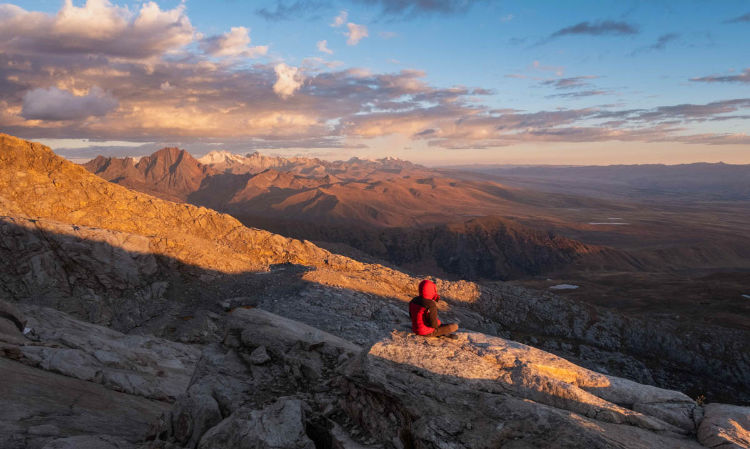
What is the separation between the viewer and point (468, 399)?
8.50 metres

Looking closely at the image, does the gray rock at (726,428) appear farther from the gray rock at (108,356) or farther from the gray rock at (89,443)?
the gray rock at (108,356)

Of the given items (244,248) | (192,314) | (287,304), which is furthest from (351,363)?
(244,248)

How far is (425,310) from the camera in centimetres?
1052

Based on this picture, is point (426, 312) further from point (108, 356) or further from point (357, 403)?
point (108, 356)

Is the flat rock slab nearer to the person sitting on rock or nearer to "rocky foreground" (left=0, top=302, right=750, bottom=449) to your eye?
"rocky foreground" (left=0, top=302, right=750, bottom=449)

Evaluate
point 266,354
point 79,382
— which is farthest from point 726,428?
point 79,382

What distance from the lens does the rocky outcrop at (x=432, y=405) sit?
7.74 m

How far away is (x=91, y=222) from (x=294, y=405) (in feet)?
104

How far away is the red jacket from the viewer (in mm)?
10453

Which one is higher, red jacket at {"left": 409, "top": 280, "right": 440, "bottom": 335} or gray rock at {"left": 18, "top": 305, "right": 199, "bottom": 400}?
red jacket at {"left": 409, "top": 280, "right": 440, "bottom": 335}

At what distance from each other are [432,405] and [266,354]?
18.4 ft

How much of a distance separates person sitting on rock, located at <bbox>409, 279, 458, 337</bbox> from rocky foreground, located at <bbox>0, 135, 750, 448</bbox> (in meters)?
0.49

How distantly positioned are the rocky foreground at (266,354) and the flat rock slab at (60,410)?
55mm

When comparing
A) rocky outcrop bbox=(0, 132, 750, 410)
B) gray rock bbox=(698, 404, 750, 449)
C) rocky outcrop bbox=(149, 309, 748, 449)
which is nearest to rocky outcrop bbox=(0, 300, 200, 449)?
rocky outcrop bbox=(149, 309, 748, 449)
